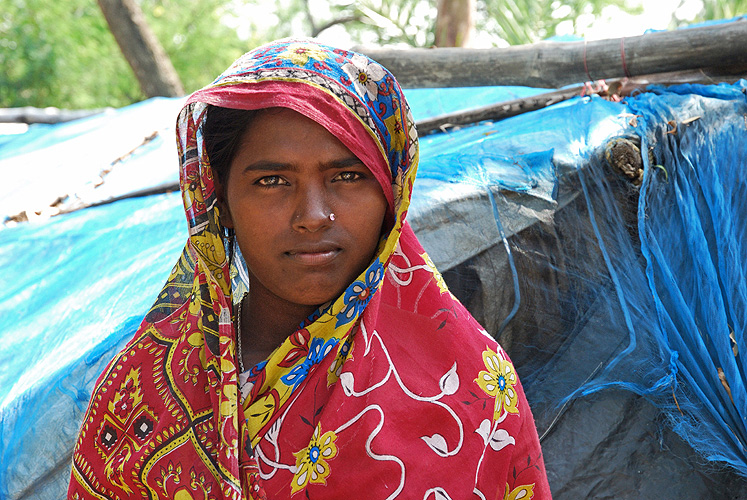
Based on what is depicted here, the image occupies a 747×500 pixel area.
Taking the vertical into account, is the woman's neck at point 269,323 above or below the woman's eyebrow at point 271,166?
below

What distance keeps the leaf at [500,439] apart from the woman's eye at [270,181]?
0.63 meters

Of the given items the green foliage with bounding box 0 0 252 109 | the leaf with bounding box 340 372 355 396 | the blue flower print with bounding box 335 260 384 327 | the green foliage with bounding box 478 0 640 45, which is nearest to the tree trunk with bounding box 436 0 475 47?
the green foliage with bounding box 478 0 640 45

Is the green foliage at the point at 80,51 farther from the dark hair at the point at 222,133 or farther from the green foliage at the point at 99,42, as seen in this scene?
the dark hair at the point at 222,133

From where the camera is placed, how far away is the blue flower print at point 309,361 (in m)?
1.14

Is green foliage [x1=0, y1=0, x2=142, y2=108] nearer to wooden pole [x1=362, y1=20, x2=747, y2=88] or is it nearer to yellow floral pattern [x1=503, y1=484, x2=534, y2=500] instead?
wooden pole [x1=362, y1=20, x2=747, y2=88]

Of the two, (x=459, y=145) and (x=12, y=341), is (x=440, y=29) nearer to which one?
(x=459, y=145)

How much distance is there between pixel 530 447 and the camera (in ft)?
4.02

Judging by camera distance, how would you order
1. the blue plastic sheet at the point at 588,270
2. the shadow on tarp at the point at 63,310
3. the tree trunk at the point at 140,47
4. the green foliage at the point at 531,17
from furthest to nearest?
1. the tree trunk at the point at 140,47
2. the green foliage at the point at 531,17
3. the blue plastic sheet at the point at 588,270
4. the shadow on tarp at the point at 63,310

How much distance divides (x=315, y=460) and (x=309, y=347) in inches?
8.1

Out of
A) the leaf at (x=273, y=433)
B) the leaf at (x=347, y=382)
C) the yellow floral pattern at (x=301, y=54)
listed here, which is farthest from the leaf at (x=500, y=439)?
the yellow floral pattern at (x=301, y=54)

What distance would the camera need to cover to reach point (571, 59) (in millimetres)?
2471

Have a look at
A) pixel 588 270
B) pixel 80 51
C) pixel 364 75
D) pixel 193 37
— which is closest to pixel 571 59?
pixel 588 270

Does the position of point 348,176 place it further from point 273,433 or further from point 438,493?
point 438,493

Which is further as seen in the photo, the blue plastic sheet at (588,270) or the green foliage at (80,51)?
the green foliage at (80,51)
